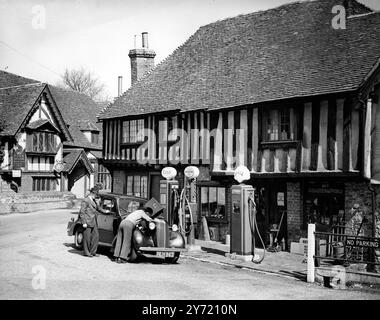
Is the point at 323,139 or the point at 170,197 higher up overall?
the point at 323,139

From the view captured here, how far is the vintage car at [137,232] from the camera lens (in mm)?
10875

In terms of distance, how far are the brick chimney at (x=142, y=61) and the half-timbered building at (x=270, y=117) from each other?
290 cm

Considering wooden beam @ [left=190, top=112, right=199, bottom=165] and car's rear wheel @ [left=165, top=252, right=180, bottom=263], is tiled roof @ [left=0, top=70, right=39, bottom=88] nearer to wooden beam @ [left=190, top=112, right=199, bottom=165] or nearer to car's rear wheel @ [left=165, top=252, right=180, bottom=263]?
wooden beam @ [left=190, top=112, right=199, bottom=165]

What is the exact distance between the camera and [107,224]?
1226cm

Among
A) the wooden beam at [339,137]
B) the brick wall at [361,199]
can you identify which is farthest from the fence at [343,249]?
the wooden beam at [339,137]

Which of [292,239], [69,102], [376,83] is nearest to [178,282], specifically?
[292,239]

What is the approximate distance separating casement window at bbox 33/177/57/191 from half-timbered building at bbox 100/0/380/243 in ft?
40.7

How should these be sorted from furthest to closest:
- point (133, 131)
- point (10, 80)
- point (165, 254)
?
1. point (10, 80)
2. point (133, 131)
3. point (165, 254)

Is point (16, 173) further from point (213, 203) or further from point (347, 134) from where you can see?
point (347, 134)

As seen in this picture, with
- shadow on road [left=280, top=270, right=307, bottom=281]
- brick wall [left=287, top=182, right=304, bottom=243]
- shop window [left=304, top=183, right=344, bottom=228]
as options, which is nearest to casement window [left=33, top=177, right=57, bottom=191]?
brick wall [left=287, top=182, right=304, bottom=243]

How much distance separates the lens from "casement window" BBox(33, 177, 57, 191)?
31.4 m

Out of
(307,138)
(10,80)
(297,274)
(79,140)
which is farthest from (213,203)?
(10,80)

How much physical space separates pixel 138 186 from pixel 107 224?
8.00 metres

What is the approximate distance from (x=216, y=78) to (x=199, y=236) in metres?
5.98
